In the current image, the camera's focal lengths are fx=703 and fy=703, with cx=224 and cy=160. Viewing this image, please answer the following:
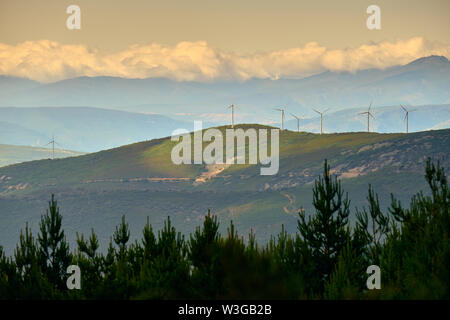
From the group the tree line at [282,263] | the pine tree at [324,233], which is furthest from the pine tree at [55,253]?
the pine tree at [324,233]

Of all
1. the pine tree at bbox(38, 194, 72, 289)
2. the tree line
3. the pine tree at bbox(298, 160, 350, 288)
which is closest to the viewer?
the tree line

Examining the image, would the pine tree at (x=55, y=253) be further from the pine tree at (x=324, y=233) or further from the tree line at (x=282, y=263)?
the pine tree at (x=324, y=233)

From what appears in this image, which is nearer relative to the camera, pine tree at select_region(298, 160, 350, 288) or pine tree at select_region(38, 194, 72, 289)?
pine tree at select_region(298, 160, 350, 288)

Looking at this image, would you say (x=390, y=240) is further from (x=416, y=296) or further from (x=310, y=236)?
(x=416, y=296)

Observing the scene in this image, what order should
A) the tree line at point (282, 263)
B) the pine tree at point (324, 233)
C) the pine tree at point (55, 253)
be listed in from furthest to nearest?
the pine tree at point (55, 253), the pine tree at point (324, 233), the tree line at point (282, 263)

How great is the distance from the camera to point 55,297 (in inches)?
1453

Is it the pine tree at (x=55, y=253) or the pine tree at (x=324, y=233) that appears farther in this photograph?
the pine tree at (x=55, y=253)

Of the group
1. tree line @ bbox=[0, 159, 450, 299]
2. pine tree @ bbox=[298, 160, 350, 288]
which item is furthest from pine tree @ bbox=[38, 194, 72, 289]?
pine tree @ bbox=[298, 160, 350, 288]

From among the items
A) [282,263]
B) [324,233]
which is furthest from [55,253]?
[282,263]

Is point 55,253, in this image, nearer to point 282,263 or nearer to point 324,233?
point 324,233

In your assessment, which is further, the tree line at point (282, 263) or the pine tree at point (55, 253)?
the pine tree at point (55, 253)

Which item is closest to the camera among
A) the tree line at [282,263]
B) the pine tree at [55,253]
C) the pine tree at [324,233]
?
the tree line at [282,263]

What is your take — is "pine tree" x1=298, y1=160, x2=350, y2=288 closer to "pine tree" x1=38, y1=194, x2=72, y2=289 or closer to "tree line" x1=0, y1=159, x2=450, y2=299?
"tree line" x1=0, y1=159, x2=450, y2=299
